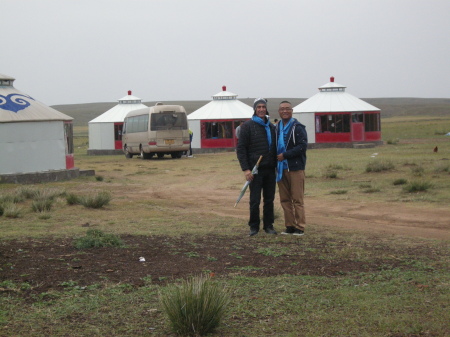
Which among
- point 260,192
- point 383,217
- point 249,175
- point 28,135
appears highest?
point 28,135

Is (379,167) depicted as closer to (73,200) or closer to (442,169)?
(442,169)

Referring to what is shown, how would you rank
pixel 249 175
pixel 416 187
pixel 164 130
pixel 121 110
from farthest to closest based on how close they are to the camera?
pixel 121 110
pixel 164 130
pixel 416 187
pixel 249 175

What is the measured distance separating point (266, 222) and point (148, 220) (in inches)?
97.4

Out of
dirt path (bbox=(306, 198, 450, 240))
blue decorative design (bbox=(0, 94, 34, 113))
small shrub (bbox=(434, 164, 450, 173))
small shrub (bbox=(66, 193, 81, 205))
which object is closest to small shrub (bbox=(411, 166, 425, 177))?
small shrub (bbox=(434, 164, 450, 173))

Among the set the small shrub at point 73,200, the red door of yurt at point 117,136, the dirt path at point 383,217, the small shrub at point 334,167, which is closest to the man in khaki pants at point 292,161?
the dirt path at point 383,217

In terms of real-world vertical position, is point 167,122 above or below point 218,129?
above

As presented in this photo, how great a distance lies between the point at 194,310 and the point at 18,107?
1730 cm

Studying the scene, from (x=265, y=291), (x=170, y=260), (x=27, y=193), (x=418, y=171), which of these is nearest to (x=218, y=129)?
(x=418, y=171)

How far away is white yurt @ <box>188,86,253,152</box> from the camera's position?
3869 centimetres

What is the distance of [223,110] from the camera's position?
39219mm

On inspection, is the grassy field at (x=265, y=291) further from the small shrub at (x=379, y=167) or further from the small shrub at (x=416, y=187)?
the small shrub at (x=379, y=167)

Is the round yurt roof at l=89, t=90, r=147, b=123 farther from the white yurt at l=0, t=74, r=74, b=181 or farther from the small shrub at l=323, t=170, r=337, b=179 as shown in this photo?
the small shrub at l=323, t=170, r=337, b=179

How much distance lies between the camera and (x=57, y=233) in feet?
31.3

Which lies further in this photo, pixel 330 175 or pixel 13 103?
pixel 13 103
